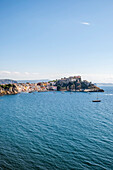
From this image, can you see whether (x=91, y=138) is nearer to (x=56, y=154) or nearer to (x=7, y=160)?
(x=56, y=154)

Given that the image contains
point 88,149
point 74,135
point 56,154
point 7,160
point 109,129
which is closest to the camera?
point 7,160

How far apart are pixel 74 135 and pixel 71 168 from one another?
15.9m

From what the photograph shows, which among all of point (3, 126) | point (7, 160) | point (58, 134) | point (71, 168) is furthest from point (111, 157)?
point (3, 126)

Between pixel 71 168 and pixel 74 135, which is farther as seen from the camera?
pixel 74 135

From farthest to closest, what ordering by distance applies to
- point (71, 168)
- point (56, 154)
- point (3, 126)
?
1. point (3, 126)
2. point (56, 154)
3. point (71, 168)

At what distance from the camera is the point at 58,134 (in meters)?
42.8

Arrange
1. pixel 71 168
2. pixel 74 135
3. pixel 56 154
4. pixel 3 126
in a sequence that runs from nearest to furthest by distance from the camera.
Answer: pixel 71 168 → pixel 56 154 → pixel 74 135 → pixel 3 126

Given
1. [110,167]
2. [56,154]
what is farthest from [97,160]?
[56,154]

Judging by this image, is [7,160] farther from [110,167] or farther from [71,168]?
[110,167]

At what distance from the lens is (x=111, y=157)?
98.7ft

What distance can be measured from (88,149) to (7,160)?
1718cm

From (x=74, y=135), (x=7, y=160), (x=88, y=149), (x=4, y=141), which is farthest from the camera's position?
(x=74, y=135)

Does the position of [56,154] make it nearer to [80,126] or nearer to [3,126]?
[80,126]

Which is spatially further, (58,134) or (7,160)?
(58,134)
